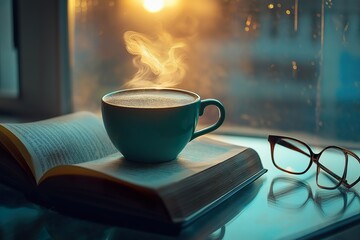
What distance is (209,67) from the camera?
1.11 metres

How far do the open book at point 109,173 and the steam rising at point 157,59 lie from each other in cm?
22

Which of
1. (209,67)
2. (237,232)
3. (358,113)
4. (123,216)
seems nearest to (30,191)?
(123,216)

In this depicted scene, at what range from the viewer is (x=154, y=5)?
1.10 m

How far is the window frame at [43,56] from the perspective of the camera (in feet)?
3.84

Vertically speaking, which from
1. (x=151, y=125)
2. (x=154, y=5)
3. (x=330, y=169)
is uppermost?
(x=154, y=5)

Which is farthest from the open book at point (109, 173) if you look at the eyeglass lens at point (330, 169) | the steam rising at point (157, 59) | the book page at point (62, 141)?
the steam rising at point (157, 59)

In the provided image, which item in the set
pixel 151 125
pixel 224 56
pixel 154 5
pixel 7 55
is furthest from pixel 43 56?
pixel 151 125

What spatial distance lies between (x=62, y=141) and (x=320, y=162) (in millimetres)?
422

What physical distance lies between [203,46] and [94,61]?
24 centimetres

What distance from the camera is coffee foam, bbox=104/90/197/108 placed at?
77 centimetres

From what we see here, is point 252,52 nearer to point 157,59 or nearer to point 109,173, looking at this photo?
point 157,59

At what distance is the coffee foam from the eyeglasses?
19cm

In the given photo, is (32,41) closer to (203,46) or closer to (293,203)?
(203,46)

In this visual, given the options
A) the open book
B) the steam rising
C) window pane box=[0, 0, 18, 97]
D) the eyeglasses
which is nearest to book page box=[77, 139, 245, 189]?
the open book
